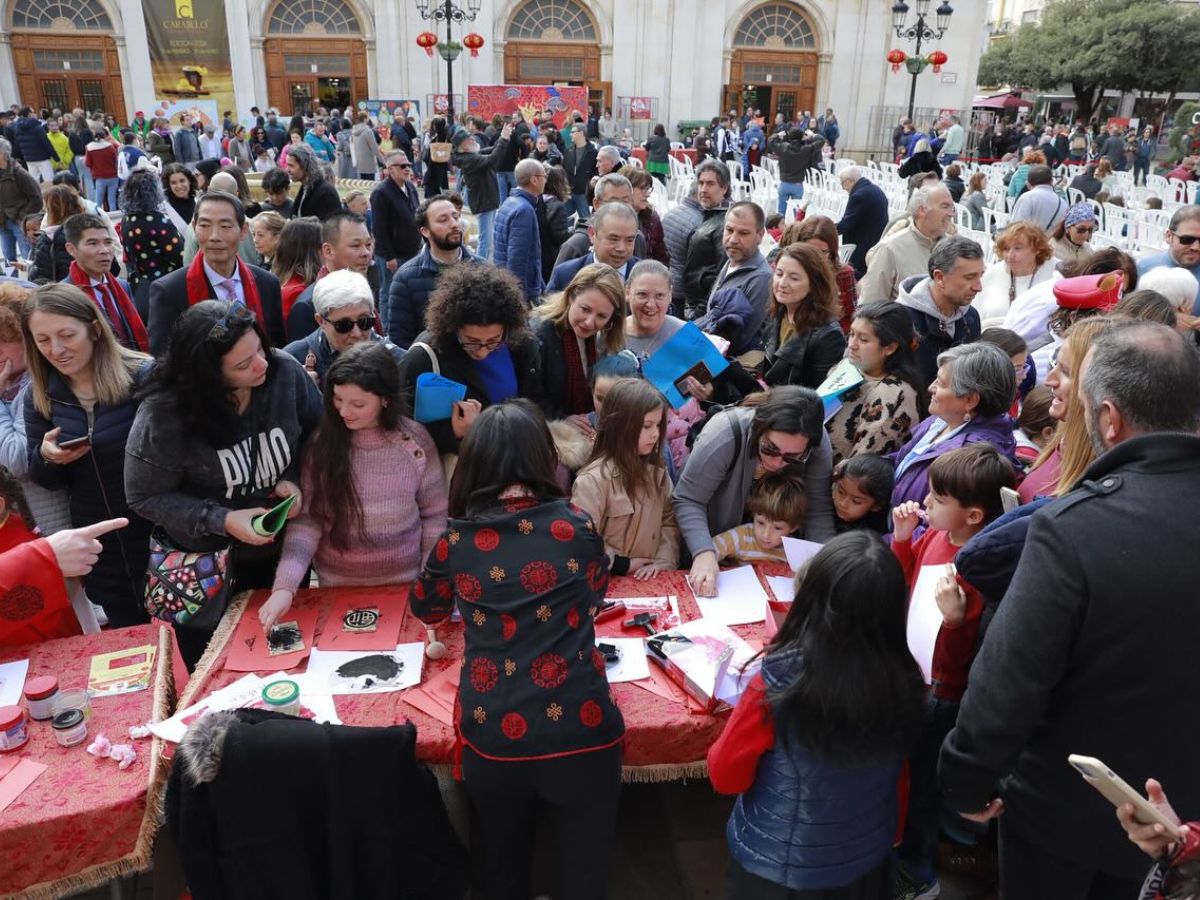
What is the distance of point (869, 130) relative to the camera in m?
27.3

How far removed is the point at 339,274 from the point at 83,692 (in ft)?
5.88

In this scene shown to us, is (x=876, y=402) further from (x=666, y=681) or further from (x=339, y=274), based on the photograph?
(x=339, y=274)

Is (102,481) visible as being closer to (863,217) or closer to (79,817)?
(79,817)

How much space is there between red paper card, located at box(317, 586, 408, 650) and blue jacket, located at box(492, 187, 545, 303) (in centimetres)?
332

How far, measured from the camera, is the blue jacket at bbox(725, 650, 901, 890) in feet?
6.17

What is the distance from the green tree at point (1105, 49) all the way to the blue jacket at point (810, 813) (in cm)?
3604

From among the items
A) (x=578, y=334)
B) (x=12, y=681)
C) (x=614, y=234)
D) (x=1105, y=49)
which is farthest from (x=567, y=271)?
(x=1105, y=49)

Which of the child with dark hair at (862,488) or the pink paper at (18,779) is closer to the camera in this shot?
the pink paper at (18,779)

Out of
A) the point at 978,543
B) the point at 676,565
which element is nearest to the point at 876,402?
the point at 676,565

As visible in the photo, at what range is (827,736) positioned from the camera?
5.93 feet

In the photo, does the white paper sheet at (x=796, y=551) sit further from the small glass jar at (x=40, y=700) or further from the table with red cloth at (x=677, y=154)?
the table with red cloth at (x=677, y=154)

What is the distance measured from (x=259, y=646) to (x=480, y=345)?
50.9 inches

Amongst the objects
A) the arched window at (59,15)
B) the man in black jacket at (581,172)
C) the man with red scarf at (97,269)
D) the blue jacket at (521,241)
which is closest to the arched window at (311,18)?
the arched window at (59,15)

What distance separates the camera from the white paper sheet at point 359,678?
243 cm
